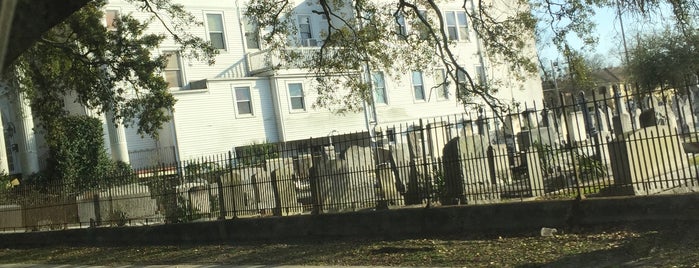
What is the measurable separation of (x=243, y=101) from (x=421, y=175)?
62.0 feet

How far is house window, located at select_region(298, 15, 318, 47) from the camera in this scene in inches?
1271

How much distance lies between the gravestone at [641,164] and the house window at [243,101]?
20.9 metres

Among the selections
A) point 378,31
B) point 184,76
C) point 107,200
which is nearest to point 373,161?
point 378,31

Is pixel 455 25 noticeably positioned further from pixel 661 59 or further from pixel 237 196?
pixel 237 196

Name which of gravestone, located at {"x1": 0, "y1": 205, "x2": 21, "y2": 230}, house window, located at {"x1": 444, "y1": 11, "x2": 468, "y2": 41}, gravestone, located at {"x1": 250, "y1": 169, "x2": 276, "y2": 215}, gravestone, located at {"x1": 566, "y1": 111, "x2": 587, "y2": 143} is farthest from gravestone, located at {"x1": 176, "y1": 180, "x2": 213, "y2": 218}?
house window, located at {"x1": 444, "y1": 11, "x2": 468, "y2": 41}

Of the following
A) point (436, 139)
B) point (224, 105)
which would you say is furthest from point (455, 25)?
point (436, 139)

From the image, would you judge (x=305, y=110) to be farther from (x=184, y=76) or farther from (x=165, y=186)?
(x=165, y=186)

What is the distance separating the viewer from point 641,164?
35.7ft

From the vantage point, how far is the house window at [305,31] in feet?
106

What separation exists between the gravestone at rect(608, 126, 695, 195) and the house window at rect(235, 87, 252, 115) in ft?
68.7

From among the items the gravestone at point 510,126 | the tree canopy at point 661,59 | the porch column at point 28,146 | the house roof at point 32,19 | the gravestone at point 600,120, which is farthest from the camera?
the tree canopy at point 661,59

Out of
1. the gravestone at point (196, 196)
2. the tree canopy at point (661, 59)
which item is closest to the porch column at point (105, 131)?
the gravestone at point (196, 196)

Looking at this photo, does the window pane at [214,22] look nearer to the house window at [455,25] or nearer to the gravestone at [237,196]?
the house window at [455,25]

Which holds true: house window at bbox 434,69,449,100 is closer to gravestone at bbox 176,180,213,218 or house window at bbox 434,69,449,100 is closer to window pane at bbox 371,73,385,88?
window pane at bbox 371,73,385,88
